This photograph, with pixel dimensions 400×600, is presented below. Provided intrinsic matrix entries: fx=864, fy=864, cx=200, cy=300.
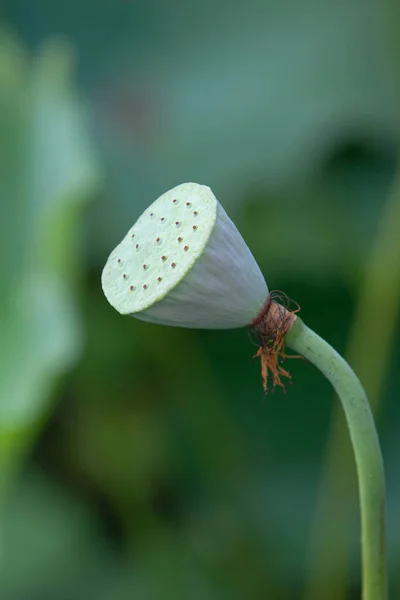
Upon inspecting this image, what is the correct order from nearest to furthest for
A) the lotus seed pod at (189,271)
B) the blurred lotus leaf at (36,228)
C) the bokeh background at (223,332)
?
the lotus seed pod at (189,271) → the blurred lotus leaf at (36,228) → the bokeh background at (223,332)

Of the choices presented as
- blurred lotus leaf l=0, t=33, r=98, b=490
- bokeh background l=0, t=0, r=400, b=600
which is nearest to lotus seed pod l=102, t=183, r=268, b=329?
blurred lotus leaf l=0, t=33, r=98, b=490

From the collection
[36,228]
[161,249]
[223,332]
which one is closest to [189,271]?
[161,249]

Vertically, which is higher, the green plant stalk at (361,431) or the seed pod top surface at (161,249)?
the seed pod top surface at (161,249)

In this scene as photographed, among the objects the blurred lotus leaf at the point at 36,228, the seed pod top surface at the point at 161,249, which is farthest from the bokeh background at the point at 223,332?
the seed pod top surface at the point at 161,249

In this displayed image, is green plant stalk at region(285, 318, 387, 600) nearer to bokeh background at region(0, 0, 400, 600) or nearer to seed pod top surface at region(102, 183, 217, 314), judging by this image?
seed pod top surface at region(102, 183, 217, 314)

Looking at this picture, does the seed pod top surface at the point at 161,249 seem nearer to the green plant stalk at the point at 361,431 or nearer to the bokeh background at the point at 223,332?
the green plant stalk at the point at 361,431

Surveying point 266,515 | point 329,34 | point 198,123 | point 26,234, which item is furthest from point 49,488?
point 329,34

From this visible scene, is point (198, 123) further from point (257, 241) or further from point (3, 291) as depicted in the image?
point (3, 291)
